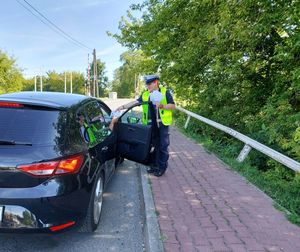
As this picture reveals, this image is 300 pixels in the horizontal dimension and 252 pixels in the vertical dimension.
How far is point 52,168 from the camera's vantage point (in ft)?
10.9

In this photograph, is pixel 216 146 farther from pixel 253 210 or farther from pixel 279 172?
pixel 253 210

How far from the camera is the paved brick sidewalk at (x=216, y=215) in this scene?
3691mm

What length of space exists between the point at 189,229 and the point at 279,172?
113 inches

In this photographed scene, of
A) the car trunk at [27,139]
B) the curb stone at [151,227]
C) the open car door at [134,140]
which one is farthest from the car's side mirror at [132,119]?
the car trunk at [27,139]

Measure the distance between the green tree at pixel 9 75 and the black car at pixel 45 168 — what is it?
3212 cm

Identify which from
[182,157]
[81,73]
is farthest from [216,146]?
[81,73]

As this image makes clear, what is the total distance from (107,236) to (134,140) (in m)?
2.03

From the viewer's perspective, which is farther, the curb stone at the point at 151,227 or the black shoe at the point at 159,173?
the black shoe at the point at 159,173

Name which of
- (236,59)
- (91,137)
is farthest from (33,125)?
(236,59)

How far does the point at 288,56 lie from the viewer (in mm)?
7133

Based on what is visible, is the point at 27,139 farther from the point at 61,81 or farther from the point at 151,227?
the point at 61,81

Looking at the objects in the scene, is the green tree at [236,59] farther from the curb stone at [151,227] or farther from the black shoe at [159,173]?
the curb stone at [151,227]

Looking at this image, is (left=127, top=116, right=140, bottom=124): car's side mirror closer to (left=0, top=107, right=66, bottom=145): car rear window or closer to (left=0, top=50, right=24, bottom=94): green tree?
(left=0, top=107, right=66, bottom=145): car rear window

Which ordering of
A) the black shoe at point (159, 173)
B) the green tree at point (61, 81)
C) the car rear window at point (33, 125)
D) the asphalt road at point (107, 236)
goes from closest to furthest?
the car rear window at point (33, 125) < the asphalt road at point (107, 236) < the black shoe at point (159, 173) < the green tree at point (61, 81)
